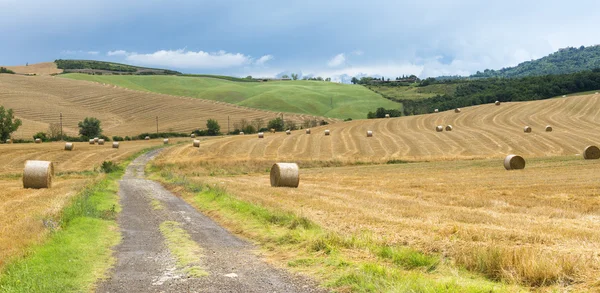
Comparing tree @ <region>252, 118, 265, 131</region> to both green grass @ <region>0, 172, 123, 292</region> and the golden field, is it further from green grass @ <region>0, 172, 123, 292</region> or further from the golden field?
green grass @ <region>0, 172, 123, 292</region>

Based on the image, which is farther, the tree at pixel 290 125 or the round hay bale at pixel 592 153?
the tree at pixel 290 125

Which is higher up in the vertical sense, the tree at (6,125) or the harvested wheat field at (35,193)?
the tree at (6,125)

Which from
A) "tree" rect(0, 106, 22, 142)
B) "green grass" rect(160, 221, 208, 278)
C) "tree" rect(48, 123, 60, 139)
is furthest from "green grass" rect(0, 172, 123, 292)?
"tree" rect(48, 123, 60, 139)

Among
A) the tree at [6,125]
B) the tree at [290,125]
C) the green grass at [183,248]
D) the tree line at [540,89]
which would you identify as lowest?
the green grass at [183,248]

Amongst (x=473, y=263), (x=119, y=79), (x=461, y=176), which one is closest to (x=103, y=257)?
(x=473, y=263)

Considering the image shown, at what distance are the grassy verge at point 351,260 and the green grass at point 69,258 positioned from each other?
3.51 meters

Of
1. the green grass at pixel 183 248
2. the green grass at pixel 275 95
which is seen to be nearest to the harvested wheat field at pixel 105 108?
the green grass at pixel 275 95

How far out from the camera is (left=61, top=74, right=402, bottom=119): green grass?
149 meters

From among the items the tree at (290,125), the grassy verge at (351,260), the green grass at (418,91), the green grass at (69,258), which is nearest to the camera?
the grassy verge at (351,260)

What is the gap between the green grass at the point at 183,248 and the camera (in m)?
10.3

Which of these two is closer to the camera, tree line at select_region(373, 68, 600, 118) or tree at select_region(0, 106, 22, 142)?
tree at select_region(0, 106, 22, 142)

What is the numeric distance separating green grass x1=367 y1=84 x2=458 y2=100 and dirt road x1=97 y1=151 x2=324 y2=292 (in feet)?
486

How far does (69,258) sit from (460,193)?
1634 centimetres

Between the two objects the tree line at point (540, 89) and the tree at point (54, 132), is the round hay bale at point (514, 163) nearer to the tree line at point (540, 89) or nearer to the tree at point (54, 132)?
the tree at point (54, 132)
